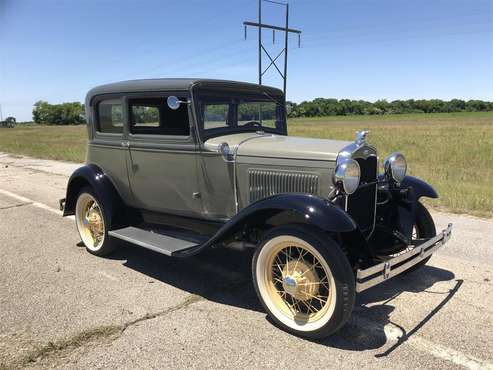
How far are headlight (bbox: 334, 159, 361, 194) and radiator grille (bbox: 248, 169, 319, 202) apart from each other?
232mm

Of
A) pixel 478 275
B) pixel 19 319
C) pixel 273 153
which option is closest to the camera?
pixel 19 319

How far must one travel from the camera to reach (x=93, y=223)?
5.12m

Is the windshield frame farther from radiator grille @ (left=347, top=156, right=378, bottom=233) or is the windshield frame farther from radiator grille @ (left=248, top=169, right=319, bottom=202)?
radiator grille @ (left=347, top=156, right=378, bottom=233)

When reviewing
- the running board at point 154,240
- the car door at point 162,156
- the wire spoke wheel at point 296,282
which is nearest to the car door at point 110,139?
the car door at point 162,156

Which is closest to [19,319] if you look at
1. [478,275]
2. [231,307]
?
[231,307]

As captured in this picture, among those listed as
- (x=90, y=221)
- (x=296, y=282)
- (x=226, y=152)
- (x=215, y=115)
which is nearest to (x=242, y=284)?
(x=296, y=282)

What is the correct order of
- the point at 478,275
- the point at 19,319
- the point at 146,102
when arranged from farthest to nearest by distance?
the point at 146,102, the point at 478,275, the point at 19,319

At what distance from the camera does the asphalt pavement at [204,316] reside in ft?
9.30

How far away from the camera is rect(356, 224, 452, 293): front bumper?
2.95 m

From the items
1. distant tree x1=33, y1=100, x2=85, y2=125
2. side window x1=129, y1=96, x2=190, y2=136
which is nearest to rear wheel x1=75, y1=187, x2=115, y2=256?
side window x1=129, y1=96, x2=190, y2=136

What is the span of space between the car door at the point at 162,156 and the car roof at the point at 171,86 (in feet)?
0.25

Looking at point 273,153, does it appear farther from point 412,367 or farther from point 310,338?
point 412,367

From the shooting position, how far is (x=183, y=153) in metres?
4.20

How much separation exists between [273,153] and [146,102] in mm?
1615
